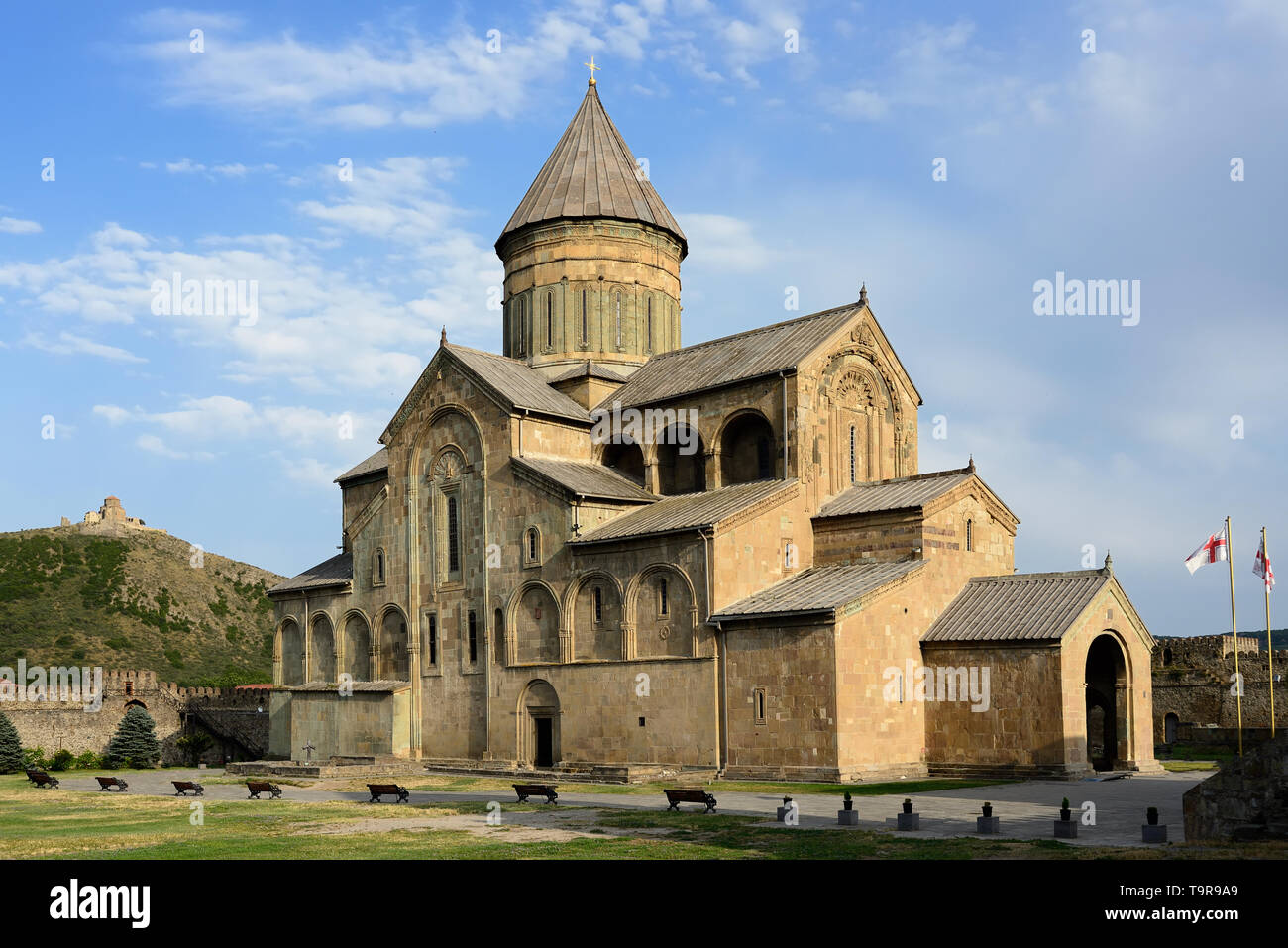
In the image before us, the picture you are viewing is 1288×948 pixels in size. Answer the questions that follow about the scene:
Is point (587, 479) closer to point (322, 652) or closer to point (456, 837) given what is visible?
point (322, 652)

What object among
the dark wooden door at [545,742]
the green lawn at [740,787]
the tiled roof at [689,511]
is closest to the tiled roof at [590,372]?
the tiled roof at [689,511]

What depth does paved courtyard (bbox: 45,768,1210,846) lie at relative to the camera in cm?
1930

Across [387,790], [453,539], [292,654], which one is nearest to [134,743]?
[292,654]

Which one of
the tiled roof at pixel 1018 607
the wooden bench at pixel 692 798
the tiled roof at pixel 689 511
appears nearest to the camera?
the wooden bench at pixel 692 798

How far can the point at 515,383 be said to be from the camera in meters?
40.7

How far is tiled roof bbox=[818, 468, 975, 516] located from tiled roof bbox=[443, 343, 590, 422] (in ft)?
31.0

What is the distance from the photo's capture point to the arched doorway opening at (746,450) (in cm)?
3753

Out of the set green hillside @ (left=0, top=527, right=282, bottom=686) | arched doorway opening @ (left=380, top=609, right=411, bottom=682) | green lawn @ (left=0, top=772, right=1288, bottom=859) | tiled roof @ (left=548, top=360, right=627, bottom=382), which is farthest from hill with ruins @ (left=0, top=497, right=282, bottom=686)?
green lawn @ (left=0, top=772, right=1288, bottom=859)

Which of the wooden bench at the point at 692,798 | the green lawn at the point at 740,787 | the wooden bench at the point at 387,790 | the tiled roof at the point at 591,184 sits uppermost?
the tiled roof at the point at 591,184

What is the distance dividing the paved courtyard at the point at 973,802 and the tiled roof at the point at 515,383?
1255 centimetres

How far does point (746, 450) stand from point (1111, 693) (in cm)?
1282

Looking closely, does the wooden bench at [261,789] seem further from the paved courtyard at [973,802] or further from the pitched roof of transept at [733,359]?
the pitched roof of transept at [733,359]

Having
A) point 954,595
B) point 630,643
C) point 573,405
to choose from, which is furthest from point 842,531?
point 573,405
